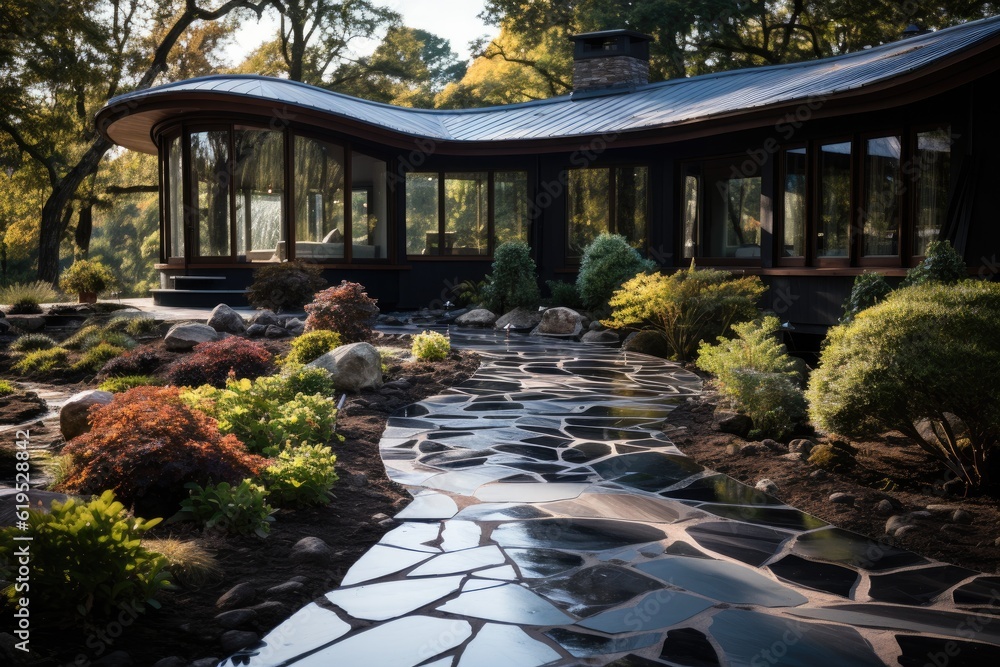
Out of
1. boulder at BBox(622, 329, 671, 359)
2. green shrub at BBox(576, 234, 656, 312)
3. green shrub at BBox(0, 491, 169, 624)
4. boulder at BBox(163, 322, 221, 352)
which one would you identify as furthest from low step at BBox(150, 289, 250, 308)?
green shrub at BBox(0, 491, 169, 624)

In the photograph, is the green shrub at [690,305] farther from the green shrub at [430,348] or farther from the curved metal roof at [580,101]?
the curved metal roof at [580,101]

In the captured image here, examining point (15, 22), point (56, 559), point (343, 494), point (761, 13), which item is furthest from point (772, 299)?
point (15, 22)

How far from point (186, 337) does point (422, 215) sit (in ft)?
28.9

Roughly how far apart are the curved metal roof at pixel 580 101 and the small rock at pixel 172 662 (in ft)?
34.1

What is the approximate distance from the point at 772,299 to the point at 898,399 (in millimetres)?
8622

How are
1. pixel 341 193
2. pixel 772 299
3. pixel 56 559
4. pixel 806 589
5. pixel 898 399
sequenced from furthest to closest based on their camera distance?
1. pixel 341 193
2. pixel 772 299
3. pixel 898 399
4. pixel 806 589
5. pixel 56 559

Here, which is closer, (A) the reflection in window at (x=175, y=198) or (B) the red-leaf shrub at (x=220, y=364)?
(B) the red-leaf shrub at (x=220, y=364)

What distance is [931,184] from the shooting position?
11.0m

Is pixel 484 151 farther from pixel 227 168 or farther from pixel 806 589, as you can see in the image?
pixel 806 589

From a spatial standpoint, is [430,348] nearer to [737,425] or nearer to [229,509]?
[737,425]

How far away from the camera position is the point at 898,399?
486 cm

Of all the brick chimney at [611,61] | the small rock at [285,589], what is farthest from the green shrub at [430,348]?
the brick chimney at [611,61]

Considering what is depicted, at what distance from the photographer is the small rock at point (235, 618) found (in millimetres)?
3227

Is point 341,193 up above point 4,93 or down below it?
below
